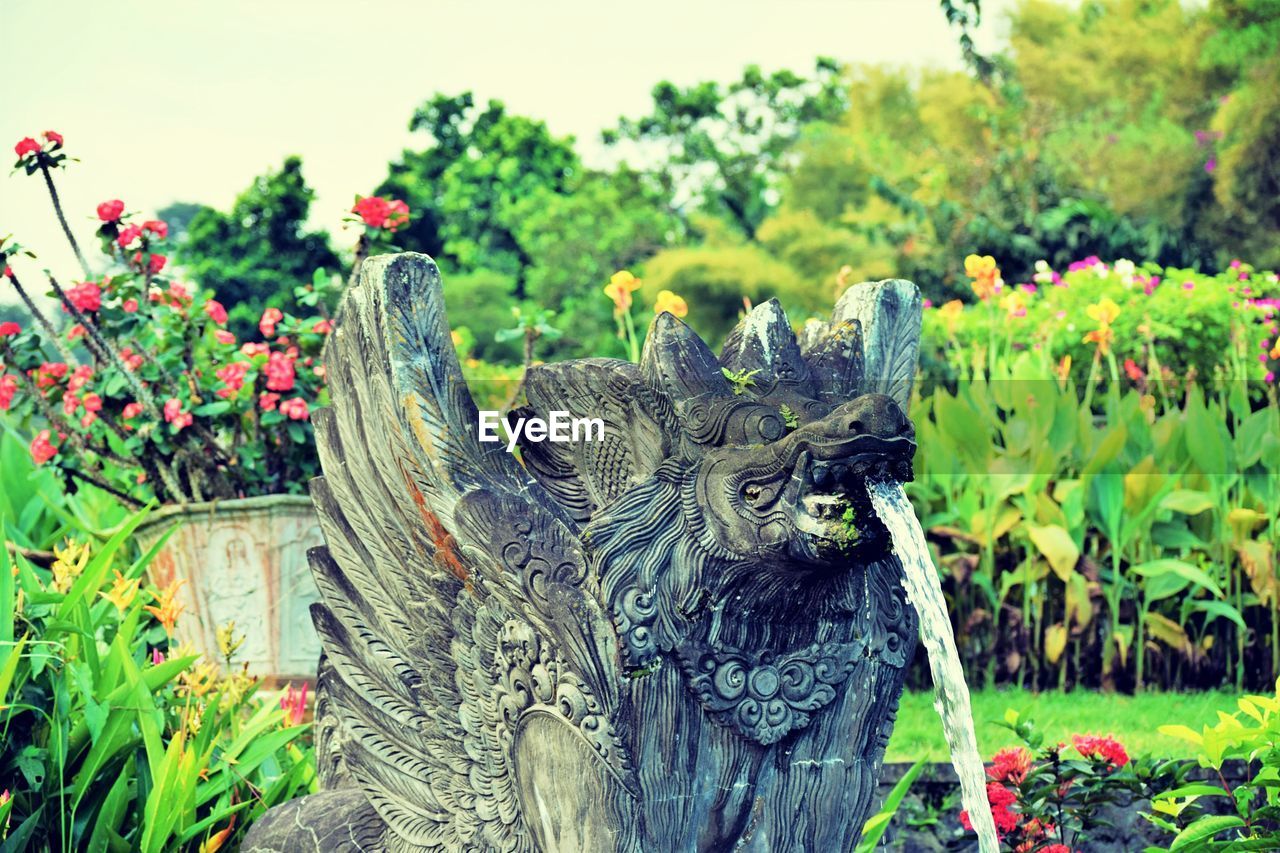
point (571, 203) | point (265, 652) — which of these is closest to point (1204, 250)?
point (571, 203)

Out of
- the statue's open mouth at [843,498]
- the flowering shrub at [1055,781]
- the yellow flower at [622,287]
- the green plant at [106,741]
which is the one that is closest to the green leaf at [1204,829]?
the flowering shrub at [1055,781]

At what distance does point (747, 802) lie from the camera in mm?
2314

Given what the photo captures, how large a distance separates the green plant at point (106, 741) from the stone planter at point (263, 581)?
0.96 meters

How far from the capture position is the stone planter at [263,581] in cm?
430

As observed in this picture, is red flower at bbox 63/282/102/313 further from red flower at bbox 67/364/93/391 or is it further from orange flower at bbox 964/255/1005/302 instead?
orange flower at bbox 964/255/1005/302

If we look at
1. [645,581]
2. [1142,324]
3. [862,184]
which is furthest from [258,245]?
[645,581]

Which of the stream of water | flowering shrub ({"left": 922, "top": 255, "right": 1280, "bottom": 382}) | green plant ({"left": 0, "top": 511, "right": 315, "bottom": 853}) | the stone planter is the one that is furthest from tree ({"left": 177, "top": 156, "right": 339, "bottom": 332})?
the stream of water

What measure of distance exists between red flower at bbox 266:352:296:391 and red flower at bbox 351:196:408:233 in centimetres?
50

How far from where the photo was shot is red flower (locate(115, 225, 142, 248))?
4.60 m

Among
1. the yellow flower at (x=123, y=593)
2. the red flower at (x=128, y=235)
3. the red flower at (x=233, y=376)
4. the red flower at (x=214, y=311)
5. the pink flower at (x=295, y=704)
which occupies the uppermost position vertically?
the red flower at (x=128, y=235)

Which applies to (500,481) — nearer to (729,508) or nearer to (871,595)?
(729,508)

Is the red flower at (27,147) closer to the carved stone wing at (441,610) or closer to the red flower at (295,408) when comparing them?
the red flower at (295,408)

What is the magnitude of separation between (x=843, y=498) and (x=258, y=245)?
25867 millimetres

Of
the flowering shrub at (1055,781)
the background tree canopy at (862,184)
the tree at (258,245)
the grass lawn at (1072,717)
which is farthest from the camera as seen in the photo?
the tree at (258,245)
